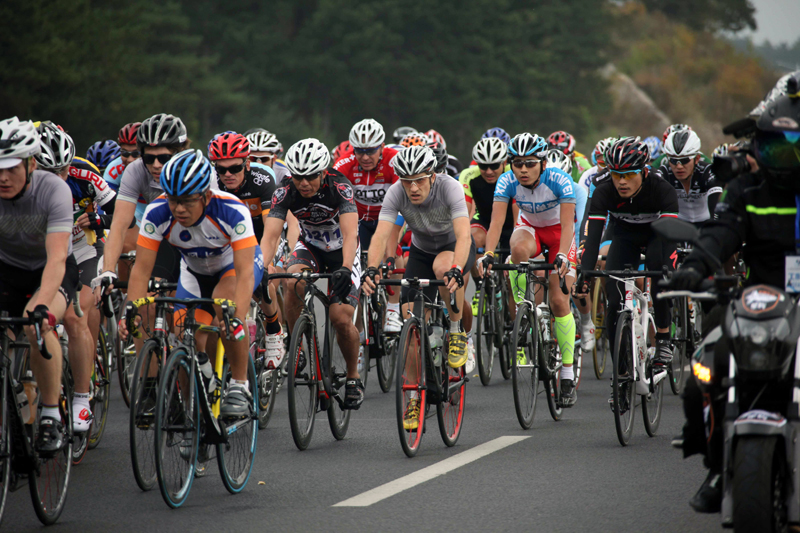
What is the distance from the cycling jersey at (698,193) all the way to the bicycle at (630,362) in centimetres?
362

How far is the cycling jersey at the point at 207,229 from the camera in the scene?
6.86 metres

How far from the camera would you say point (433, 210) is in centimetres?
919

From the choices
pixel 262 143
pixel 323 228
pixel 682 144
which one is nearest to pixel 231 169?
pixel 323 228

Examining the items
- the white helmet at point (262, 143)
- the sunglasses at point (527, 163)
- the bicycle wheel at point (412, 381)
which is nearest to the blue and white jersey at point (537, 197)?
the sunglasses at point (527, 163)

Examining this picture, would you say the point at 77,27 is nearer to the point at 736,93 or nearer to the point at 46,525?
the point at 46,525

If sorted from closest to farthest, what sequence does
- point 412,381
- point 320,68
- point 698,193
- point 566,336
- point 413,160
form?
1. point 412,381
2. point 413,160
3. point 566,336
4. point 698,193
5. point 320,68

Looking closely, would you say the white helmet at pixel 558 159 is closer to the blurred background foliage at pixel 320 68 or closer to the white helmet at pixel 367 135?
the white helmet at pixel 367 135

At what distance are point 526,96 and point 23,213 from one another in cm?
5503

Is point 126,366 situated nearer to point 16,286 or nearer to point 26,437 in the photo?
point 16,286

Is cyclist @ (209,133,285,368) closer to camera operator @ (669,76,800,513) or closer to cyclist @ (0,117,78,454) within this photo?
cyclist @ (0,117,78,454)

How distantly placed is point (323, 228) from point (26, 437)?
381 cm

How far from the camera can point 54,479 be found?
251 inches

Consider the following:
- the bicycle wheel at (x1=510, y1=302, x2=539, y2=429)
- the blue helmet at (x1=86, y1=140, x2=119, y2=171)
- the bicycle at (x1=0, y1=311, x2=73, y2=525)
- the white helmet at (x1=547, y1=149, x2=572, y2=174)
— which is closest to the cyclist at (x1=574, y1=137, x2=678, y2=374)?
the bicycle wheel at (x1=510, y1=302, x2=539, y2=429)

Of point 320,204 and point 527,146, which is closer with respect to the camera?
point 320,204
